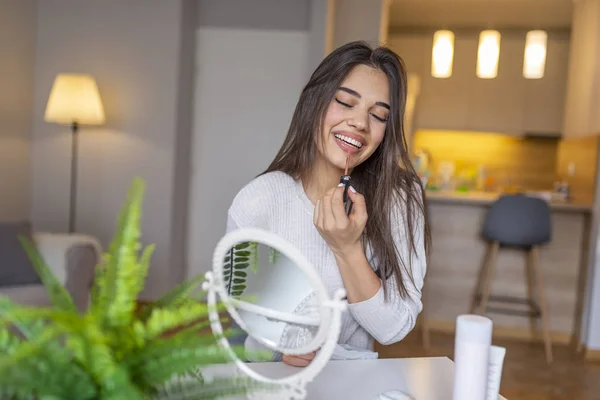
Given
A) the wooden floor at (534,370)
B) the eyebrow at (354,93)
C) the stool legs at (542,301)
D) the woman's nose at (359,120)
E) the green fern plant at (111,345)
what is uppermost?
the eyebrow at (354,93)

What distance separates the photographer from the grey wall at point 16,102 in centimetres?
380

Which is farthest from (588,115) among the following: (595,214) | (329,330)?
(329,330)

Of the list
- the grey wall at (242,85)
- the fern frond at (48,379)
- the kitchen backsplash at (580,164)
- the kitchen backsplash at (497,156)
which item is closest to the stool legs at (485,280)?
the kitchen backsplash at (580,164)

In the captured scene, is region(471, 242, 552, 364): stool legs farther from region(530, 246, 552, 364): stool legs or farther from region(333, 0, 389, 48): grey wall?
region(333, 0, 389, 48): grey wall

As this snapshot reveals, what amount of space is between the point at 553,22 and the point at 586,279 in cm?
275

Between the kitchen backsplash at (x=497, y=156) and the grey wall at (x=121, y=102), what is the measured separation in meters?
2.80

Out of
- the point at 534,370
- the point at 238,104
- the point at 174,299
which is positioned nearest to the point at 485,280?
the point at 534,370

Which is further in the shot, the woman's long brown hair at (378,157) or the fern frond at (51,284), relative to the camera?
the woman's long brown hair at (378,157)

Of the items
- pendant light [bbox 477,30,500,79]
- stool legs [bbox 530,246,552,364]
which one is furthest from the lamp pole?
stool legs [bbox 530,246,552,364]

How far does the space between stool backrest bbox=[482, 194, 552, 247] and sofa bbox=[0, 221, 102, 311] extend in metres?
2.35

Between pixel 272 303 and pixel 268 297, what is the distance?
13 mm

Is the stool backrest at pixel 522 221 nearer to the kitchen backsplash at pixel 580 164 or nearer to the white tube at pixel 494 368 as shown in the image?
the kitchen backsplash at pixel 580 164

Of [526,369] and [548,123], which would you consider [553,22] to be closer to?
[548,123]

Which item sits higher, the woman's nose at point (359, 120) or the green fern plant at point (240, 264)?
the woman's nose at point (359, 120)
